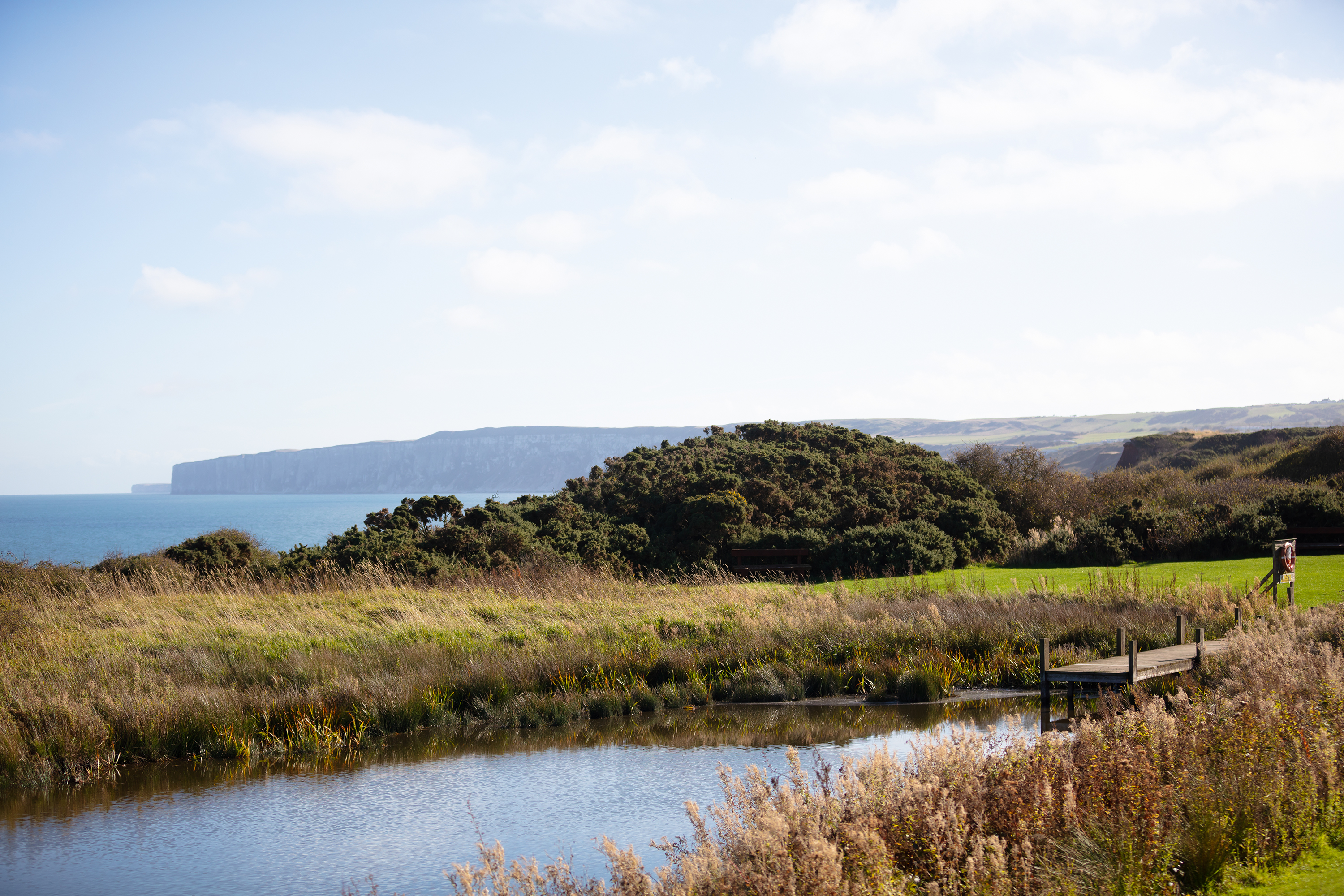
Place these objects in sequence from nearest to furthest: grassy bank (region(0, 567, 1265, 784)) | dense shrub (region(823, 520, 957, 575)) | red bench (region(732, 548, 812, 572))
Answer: grassy bank (region(0, 567, 1265, 784))
dense shrub (region(823, 520, 957, 575))
red bench (region(732, 548, 812, 572))

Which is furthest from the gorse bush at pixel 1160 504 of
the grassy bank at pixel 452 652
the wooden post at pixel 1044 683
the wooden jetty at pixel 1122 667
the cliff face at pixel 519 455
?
the cliff face at pixel 519 455

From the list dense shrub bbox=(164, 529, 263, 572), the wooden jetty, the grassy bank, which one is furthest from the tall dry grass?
dense shrub bbox=(164, 529, 263, 572)

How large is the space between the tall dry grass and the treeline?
17.0 m

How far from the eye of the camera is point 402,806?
32.0ft

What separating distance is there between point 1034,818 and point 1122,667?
7620 millimetres

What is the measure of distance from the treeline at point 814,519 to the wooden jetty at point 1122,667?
36.1ft

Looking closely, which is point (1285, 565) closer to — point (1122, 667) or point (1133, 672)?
point (1122, 667)

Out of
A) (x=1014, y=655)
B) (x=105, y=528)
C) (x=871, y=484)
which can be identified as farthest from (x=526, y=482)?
(x=1014, y=655)

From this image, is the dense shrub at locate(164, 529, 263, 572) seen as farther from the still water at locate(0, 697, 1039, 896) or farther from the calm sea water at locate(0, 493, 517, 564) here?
the still water at locate(0, 697, 1039, 896)

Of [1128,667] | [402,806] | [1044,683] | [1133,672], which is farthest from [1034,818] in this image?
[1044,683]

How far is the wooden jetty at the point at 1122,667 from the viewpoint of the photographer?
12289 millimetres

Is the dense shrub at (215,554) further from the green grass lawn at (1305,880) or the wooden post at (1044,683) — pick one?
the green grass lawn at (1305,880)

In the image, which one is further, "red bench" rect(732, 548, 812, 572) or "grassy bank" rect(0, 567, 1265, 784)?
"red bench" rect(732, 548, 812, 572)

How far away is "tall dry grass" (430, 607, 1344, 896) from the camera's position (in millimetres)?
5062
